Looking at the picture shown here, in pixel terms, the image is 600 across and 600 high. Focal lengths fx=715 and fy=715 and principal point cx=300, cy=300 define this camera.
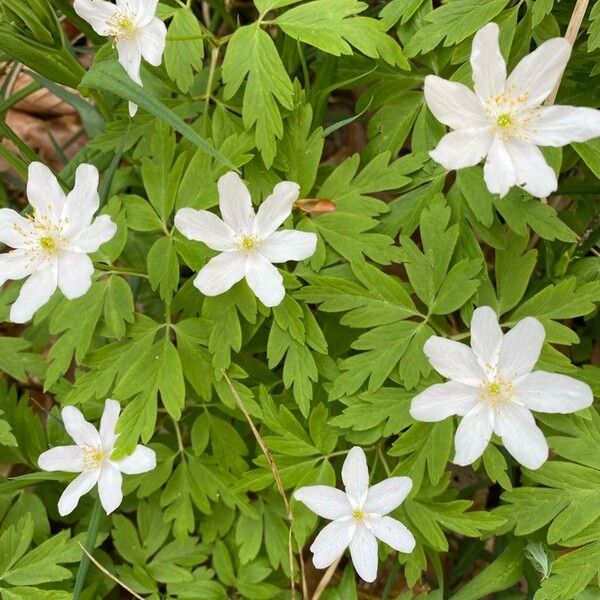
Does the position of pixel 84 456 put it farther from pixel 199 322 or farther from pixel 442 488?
pixel 442 488

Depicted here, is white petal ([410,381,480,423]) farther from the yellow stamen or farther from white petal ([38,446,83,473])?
white petal ([38,446,83,473])

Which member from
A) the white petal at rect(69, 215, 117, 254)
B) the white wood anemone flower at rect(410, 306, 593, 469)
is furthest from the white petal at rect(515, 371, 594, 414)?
the white petal at rect(69, 215, 117, 254)

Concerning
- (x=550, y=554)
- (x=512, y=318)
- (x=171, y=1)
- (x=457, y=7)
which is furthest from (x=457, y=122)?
(x=550, y=554)

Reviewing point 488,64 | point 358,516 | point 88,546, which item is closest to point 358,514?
point 358,516

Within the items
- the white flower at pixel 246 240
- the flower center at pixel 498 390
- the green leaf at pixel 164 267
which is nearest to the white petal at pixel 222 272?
the white flower at pixel 246 240

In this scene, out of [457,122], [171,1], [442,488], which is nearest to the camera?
[457,122]

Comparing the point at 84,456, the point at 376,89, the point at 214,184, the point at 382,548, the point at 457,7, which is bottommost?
the point at 382,548

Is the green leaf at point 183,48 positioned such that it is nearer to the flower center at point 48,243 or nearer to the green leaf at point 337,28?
the green leaf at point 337,28
